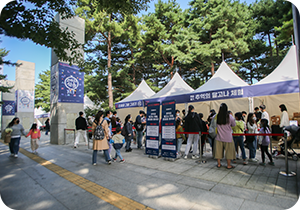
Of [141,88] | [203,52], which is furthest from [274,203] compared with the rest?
[203,52]

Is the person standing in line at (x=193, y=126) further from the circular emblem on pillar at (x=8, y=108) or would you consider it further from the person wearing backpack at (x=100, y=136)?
the circular emblem on pillar at (x=8, y=108)

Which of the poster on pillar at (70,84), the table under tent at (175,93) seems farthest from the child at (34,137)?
the table under tent at (175,93)

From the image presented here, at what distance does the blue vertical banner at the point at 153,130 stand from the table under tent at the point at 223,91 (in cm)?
373

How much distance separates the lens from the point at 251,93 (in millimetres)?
7805

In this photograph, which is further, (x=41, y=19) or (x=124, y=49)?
(x=124, y=49)

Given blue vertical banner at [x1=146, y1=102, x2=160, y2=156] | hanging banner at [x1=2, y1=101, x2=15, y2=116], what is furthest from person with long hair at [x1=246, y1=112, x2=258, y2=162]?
hanging banner at [x1=2, y1=101, x2=15, y2=116]

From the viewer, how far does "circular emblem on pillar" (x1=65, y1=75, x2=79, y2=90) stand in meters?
10.5

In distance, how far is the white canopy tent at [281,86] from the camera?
689 centimetres

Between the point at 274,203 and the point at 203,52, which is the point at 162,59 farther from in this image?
the point at 274,203

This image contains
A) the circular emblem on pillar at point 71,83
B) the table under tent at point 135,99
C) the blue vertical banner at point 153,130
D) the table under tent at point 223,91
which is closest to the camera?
the blue vertical banner at point 153,130

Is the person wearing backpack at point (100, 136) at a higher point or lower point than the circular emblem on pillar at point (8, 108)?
lower

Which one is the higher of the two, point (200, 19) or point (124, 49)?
point (200, 19)

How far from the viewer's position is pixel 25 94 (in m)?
19.3

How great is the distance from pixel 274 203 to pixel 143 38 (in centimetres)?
2145
